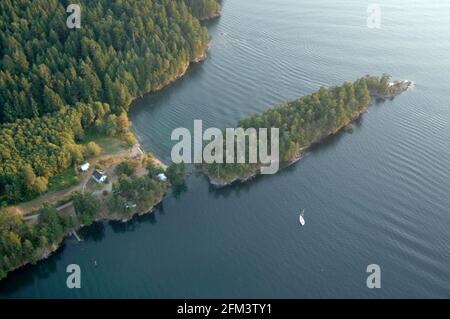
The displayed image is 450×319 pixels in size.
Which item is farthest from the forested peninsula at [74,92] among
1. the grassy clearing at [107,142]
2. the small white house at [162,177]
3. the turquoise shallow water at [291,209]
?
the turquoise shallow water at [291,209]

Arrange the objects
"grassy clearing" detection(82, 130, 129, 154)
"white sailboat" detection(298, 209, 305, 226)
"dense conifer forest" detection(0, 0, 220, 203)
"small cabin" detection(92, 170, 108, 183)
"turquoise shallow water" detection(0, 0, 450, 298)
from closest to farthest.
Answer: "turquoise shallow water" detection(0, 0, 450, 298), "white sailboat" detection(298, 209, 305, 226), "small cabin" detection(92, 170, 108, 183), "dense conifer forest" detection(0, 0, 220, 203), "grassy clearing" detection(82, 130, 129, 154)

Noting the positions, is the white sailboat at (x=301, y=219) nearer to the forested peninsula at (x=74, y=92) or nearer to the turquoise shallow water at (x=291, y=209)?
the turquoise shallow water at (x=291, y=209)

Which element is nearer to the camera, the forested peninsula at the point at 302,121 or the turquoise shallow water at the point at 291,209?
the turquoise shallow water at the point at 291,209

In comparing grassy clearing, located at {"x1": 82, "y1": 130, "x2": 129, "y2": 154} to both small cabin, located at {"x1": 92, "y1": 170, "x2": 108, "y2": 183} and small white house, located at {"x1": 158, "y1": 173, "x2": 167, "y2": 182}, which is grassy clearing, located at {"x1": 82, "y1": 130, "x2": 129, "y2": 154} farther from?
small white house, located at {"x1": 158, "y1": 173, "x2": 167, "y2": 182}

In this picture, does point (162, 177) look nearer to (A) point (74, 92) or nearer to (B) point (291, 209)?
(B) point (291, 209)

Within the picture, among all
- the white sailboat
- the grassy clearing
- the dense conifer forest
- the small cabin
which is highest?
the dense conifer forest

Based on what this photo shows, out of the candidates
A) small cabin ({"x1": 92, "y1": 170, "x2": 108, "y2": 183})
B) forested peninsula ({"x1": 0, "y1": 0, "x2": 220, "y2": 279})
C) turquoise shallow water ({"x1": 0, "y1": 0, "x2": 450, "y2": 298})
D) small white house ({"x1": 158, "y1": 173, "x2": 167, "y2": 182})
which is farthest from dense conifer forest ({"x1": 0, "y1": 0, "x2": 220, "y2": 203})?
small white house ({"x1": 158, "y1": 173, "x2": 167, "y2": 182})
